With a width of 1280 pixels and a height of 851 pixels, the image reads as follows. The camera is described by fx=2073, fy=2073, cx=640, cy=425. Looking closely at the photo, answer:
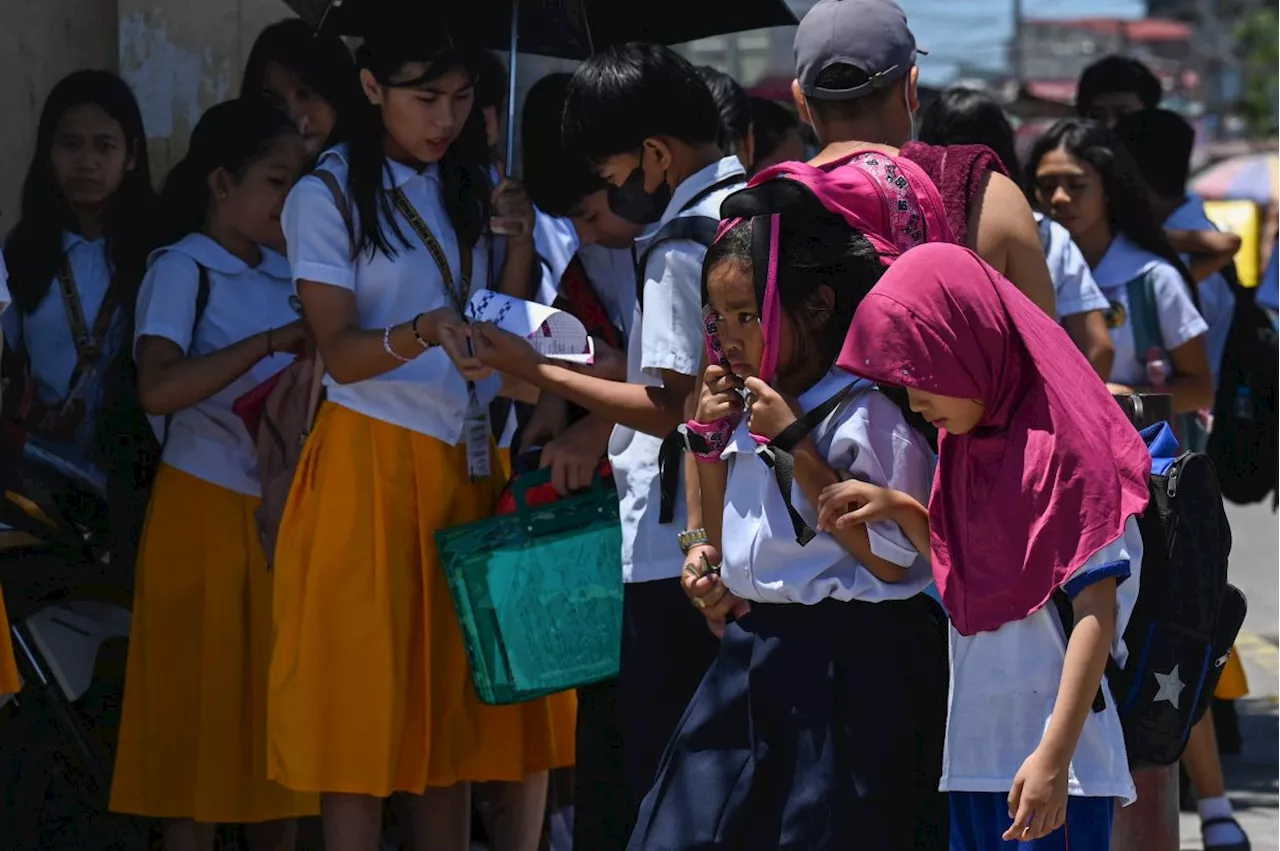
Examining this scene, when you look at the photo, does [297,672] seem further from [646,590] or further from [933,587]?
[933,587]

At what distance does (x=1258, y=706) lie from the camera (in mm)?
8250

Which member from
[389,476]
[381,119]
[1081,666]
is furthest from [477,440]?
[1081,666]

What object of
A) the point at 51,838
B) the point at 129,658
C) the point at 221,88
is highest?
the point at 221,88

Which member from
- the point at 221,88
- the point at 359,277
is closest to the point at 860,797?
the point at 359,277

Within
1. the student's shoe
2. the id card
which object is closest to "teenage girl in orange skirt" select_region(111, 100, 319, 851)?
the id card

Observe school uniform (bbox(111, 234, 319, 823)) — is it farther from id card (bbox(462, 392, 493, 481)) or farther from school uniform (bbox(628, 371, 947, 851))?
school uniform (bbox(628, 371, 947, 851))

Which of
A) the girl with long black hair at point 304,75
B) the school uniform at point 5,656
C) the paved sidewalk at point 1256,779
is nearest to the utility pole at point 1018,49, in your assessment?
the paved sidewalk at point 1256,779

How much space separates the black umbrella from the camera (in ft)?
15.7

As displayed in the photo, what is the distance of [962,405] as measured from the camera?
326 centimetres

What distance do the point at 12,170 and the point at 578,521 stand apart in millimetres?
2551

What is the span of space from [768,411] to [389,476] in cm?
A: 136

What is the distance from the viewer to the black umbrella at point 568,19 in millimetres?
4773

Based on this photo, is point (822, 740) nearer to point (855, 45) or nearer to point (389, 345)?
point (855, 45)

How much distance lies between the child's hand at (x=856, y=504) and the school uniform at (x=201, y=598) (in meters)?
2.10
